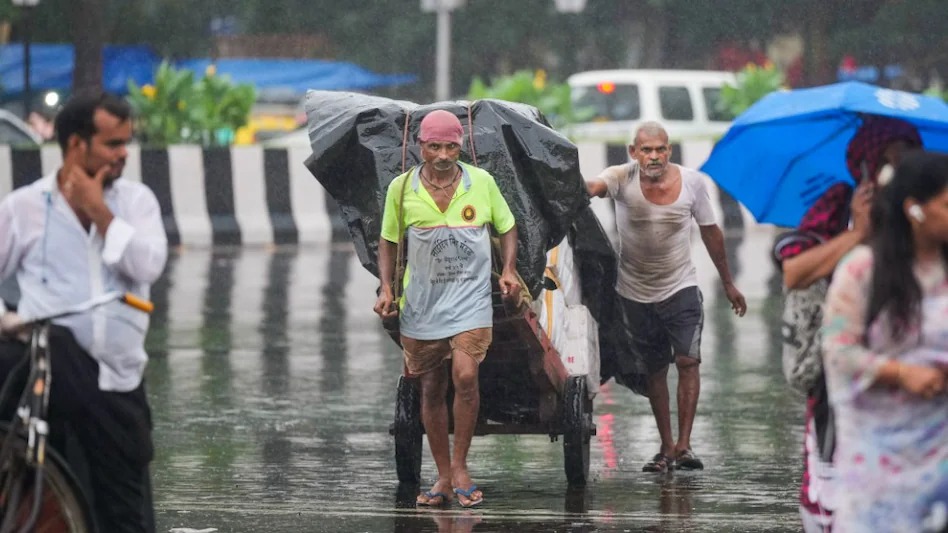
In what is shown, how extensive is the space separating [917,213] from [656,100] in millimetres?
22773

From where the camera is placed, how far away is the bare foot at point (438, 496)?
8242 mm

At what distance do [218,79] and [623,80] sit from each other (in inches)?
260

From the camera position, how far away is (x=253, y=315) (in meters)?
15.6

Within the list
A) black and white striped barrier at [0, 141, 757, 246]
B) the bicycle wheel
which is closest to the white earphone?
the bicycle wheel

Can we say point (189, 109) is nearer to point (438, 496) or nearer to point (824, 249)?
point (438, 496)

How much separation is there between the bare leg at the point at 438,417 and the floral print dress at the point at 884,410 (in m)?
3.42

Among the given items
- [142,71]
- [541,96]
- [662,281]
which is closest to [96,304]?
[662,281]

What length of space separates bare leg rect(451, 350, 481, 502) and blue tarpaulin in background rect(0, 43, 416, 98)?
102 feet

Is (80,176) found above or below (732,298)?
above

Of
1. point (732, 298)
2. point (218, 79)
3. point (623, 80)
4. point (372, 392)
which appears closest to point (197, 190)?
point (218, 79)

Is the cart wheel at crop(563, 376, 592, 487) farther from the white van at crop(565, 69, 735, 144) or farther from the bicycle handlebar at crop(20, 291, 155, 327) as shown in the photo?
the white van at crop(565, 69, 735, 144)

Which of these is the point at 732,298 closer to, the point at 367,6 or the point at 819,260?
the point at 819,260

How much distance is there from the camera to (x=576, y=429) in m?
8.50

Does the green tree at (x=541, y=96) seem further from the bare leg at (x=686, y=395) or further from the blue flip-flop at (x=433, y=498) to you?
the blue flip-flop at (x=433, y=498)
